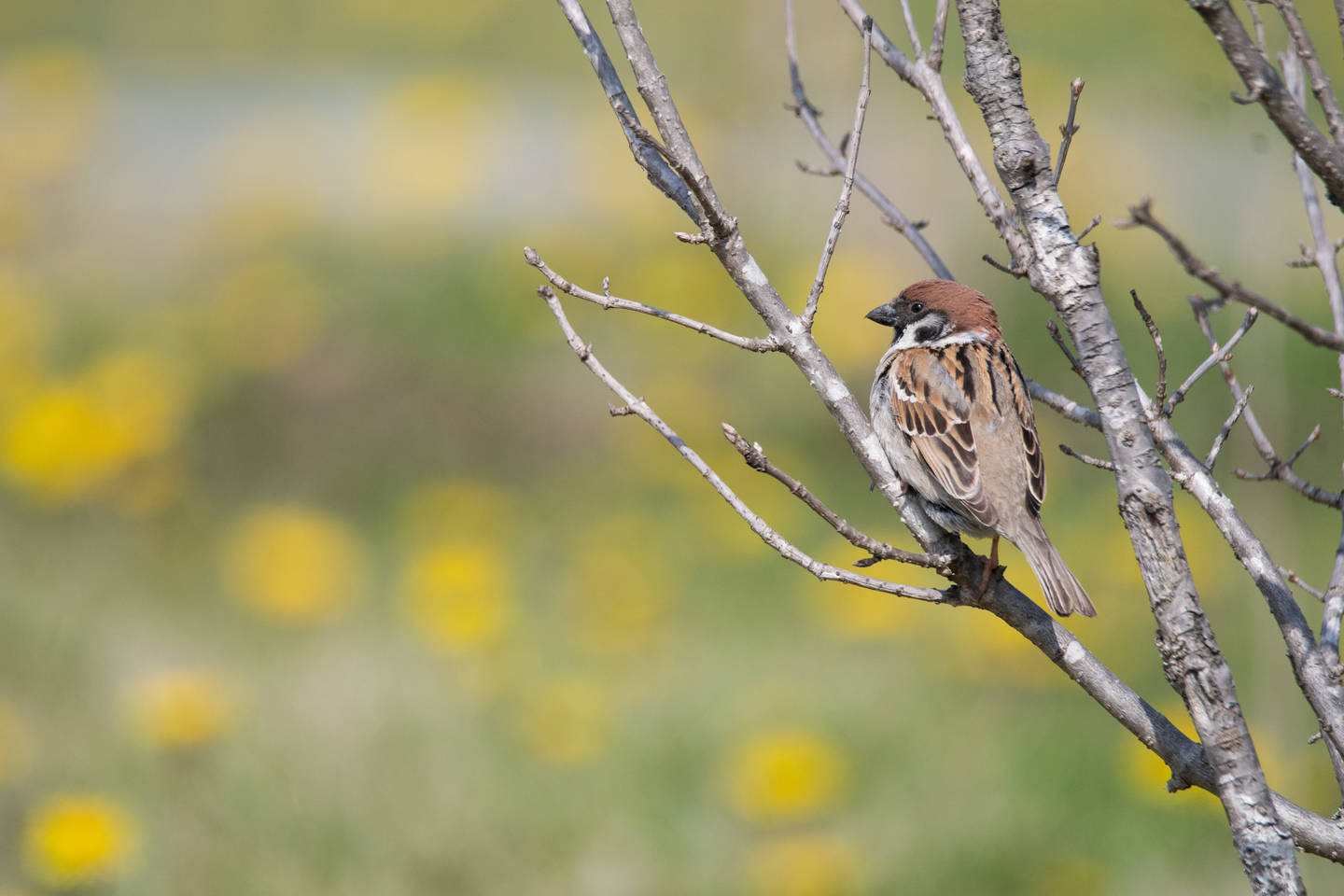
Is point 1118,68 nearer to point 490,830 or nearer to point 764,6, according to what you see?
point 764,6

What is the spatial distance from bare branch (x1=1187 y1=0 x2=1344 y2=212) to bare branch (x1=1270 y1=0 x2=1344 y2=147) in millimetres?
142

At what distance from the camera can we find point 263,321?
573 centimetres

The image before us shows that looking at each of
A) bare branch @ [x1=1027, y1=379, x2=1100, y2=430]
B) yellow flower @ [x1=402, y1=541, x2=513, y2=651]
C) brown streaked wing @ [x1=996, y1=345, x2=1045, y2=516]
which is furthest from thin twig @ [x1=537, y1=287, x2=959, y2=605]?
yellow flower @ [x1=402, y1=541, x2=513, y2=651]

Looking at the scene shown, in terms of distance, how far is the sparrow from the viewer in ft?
8.34

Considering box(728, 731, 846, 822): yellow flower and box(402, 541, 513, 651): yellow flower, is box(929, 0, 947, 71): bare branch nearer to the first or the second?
box(728, 731, 846, 822): yellow flower

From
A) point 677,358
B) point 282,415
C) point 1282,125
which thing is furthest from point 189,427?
point 1282,125

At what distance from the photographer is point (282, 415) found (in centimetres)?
559

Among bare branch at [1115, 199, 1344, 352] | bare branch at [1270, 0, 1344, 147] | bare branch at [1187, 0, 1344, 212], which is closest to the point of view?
bare branch at [1115, 199, 1344, 352]

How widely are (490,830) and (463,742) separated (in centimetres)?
41

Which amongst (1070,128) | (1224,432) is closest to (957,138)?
(1070,128)

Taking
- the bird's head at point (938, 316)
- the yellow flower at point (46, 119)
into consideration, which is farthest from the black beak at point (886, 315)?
the yellow flower at point (46, 119)

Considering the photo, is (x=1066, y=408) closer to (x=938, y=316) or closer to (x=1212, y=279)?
(x=1212, y=279)

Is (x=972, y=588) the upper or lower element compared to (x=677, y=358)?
lower

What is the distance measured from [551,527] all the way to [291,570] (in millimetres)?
1507
